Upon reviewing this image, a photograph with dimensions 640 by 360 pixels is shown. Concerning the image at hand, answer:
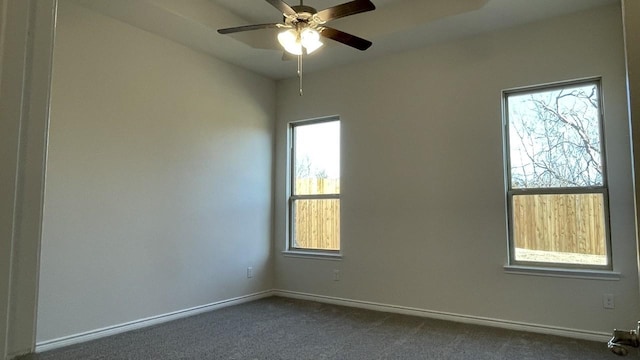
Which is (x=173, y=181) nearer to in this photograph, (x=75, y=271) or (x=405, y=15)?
(x=75, y=271)

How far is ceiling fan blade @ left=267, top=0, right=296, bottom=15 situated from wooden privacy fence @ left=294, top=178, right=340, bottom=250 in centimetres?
266

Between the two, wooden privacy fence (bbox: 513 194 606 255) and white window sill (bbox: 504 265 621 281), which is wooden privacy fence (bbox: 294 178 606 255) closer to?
wooden privacy fence (bbox: 513 194 606 255)

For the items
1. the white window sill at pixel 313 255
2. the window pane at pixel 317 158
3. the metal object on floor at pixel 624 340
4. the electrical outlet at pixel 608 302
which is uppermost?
the window pane at pixel 317 158

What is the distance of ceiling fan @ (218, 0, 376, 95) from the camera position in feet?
8.34

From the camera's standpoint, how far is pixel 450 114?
4.22m

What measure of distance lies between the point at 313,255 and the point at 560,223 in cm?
274

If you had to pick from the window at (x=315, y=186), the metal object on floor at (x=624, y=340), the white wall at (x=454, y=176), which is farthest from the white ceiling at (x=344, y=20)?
the metal object on floor at (x=624, y=340)

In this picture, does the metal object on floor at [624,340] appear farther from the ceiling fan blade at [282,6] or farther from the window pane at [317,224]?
the window pane at [317,224]

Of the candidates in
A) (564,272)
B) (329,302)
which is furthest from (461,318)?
(329,302)

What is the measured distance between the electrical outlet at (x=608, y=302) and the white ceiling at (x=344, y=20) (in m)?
2.54

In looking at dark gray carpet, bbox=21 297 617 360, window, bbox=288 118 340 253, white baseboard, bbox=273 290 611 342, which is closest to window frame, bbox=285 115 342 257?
window, bbox=288 118 340 253

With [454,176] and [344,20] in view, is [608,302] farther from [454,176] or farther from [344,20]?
[344,20]

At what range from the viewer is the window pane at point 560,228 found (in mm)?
3545

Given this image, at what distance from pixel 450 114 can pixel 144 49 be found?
→ 3187 mm
